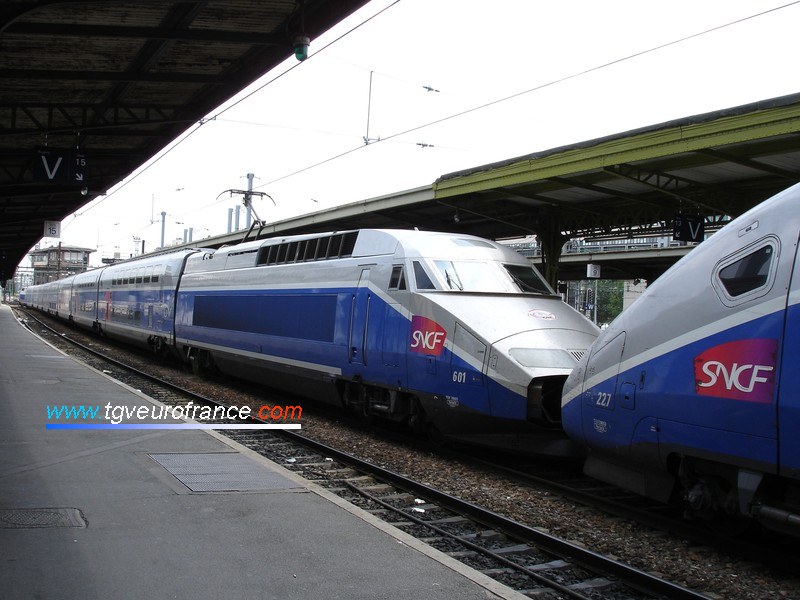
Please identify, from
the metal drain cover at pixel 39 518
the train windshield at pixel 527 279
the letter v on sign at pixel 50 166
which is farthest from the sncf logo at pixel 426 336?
the letter v on sign at pixel 50 166

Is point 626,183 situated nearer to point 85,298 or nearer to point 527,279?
point 527,279

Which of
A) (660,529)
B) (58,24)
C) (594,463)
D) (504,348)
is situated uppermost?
(58,24)

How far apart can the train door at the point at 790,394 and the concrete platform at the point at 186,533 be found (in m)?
1.94

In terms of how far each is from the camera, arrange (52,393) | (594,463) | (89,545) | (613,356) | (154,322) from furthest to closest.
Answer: (154,322) → (52,393) → (594,463) → (613,356) → (89,545)

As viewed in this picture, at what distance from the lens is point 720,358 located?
5281mm

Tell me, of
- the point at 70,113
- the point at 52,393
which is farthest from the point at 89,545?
the point at 70,113

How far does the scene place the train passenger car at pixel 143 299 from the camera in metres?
21.0

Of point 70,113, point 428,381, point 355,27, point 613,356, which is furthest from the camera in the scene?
point 70,113

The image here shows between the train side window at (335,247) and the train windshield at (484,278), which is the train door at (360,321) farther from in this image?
the train windshield at (484,278)

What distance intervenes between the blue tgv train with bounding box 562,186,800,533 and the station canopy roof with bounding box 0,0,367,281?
16.5ft

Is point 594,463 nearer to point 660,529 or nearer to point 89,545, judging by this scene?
point 660,529

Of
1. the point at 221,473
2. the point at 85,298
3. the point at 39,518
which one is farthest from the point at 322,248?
the point at 85,298

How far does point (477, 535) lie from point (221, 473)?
286 centimetres

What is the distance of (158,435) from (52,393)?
14.9ft
